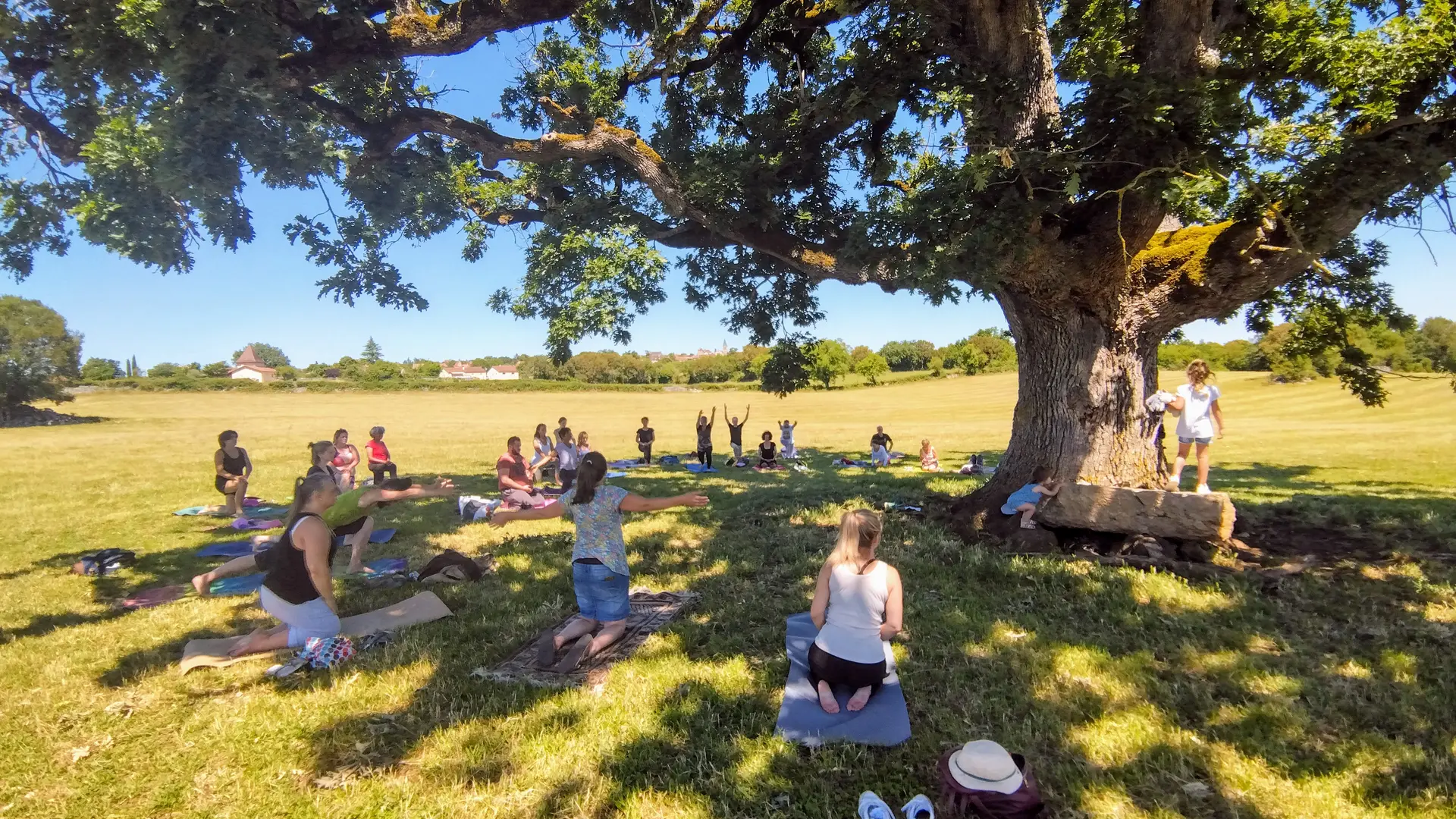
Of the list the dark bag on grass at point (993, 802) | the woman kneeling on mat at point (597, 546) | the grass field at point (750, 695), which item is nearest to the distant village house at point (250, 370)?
the grass field at point (750, 695)

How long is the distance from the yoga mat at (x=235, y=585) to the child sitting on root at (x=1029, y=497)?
8.82m

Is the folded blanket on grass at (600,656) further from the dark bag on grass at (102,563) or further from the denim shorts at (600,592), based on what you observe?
the dark bag on grass at (102,563)

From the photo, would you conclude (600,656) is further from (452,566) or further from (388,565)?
(388,565)

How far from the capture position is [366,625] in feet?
19.4

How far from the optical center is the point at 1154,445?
27.9ft

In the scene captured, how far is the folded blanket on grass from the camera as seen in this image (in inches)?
187

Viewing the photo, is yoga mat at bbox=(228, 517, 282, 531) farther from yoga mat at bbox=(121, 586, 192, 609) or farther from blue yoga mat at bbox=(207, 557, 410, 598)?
blue yoga mat at bbox=(207, 557, 410, 598)

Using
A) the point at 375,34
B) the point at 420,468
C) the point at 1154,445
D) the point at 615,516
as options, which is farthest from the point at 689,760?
the point at 420,468

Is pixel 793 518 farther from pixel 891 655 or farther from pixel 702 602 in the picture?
pixel 891 655

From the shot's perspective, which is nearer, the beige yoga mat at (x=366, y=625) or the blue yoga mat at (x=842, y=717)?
the blue yoga mat at (x=842, y=717)

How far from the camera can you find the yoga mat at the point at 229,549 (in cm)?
922

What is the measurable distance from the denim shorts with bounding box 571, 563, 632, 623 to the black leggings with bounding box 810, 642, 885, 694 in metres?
1.86

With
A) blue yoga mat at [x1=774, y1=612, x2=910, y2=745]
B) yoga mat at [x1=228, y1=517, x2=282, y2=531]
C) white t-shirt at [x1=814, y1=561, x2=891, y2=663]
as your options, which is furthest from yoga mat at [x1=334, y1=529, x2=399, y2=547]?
white t-shirt at [x1=814, y1=561, x2=891, y2=663]

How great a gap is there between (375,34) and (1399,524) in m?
14.8
